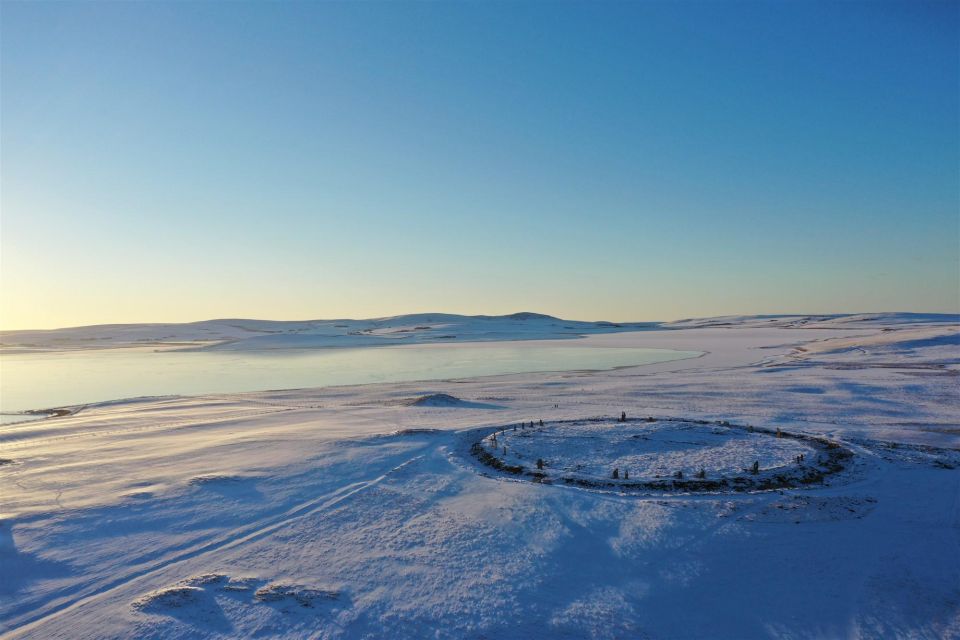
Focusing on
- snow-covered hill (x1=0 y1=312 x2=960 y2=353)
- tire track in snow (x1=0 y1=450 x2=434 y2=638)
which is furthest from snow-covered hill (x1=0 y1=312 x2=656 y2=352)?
tire track in snow (x1=0 y1=450 x2=434 y2=638)

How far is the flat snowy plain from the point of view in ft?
18.6

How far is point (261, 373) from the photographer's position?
35.5 meters

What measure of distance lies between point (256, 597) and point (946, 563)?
7813mm

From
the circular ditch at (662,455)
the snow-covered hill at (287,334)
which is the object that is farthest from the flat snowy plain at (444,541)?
the snow-covered hill at (287,334)

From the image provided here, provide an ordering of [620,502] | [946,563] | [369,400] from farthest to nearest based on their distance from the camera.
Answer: [369,400], [620,502], [946,563]

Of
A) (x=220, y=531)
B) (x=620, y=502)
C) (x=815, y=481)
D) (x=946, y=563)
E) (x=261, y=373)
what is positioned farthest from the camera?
(x=261, y=373)

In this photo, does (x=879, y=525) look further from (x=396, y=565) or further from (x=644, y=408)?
(x=644, y=408)

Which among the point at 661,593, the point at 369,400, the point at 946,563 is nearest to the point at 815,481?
the point at 946,563

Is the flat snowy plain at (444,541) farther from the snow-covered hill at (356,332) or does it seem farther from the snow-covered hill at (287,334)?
the snow-covered hill at (287,334)

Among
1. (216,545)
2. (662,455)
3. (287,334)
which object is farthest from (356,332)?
(216,545)

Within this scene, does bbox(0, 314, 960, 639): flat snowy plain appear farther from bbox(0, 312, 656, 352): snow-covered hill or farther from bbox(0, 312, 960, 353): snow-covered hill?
bbox(0, 312, 656, 352): snow-covered hill

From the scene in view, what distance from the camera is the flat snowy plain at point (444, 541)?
18.6 feet

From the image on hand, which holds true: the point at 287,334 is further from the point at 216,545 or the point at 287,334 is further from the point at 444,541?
the point at 444,541

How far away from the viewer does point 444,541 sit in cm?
742
